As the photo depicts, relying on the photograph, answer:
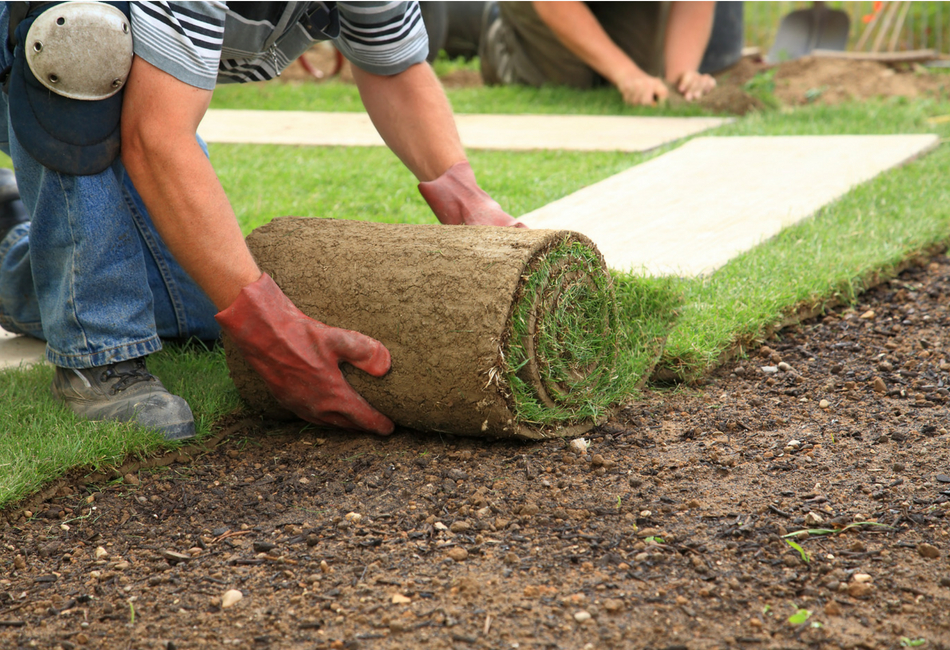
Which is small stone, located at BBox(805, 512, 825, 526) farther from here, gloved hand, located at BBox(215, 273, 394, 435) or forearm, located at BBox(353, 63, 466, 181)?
forearm, located at BBox(353, 63, 466, 181)

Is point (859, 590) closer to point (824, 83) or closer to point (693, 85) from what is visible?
point (693, 85)

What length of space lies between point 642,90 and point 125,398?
4.34m

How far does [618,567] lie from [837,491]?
1.70 ft

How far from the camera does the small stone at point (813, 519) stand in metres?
1.62

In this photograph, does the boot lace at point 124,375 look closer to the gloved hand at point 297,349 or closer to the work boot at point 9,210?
the gloved hand at point 297,349

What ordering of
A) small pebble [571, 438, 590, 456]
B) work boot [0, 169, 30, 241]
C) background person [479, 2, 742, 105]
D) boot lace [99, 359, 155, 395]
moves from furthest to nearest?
background person [479, 2, 742, 105], work boot [0, 169, 30, 241], boot lace [99, 359, 155, 395], small pebble [571, 438, 590, 456]

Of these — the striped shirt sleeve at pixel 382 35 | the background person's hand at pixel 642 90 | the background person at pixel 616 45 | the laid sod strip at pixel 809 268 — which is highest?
the striped shirt sleeve at pixel 382 35

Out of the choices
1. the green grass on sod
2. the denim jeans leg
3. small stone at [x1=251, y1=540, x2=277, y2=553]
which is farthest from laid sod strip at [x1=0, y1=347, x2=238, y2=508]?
small stone at [x1=251, y1=540, x2=277, y2=553]

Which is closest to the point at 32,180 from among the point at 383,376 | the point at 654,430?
the point at 383,376

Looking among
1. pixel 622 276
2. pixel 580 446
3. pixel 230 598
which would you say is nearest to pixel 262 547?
pixel 230 598

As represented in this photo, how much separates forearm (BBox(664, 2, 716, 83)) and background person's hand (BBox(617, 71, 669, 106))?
22cm

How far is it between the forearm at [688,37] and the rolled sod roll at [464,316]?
421 centimetres

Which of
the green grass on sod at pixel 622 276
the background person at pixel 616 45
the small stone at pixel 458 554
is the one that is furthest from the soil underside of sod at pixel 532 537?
the background person at pixel 616 45

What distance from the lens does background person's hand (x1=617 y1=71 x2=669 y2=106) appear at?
5664mm
